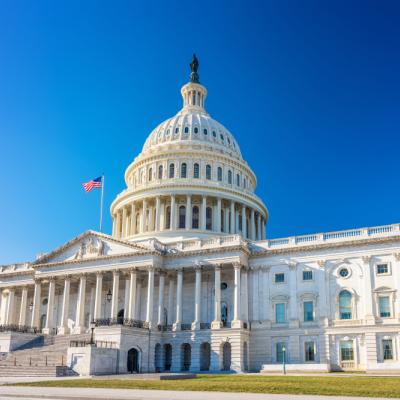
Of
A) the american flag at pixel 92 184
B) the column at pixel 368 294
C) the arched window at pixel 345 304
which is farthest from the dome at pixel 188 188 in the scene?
the column at pixel 368 294

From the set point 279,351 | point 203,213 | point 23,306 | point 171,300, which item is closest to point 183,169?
point 203,213

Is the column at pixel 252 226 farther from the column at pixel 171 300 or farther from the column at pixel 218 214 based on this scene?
the column at pixel 171 300

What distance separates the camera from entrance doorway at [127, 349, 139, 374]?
57.7m

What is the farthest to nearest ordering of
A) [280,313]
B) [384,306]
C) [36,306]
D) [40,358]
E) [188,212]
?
[188,212] → [36,306] → [280,313] → [384,306] → [40,358]

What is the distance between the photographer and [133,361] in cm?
5847

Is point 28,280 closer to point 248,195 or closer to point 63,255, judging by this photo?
point 63,255

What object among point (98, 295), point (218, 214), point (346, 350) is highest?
point (218, 214)

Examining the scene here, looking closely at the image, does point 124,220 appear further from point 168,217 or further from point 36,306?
point 36,306

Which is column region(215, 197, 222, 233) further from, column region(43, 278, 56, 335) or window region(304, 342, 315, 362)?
window region(304, 342, 315, 362)

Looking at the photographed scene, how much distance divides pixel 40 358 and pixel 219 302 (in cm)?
2044

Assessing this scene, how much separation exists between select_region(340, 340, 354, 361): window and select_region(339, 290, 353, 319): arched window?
9.15 ft

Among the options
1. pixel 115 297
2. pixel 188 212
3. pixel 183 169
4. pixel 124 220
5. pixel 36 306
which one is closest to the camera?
pixel 115 297

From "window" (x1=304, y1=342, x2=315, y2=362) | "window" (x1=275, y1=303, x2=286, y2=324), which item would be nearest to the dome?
"window" (x1=275, y1=303, x2=286, y2=324)

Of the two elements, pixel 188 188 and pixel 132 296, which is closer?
pixel 132 296
